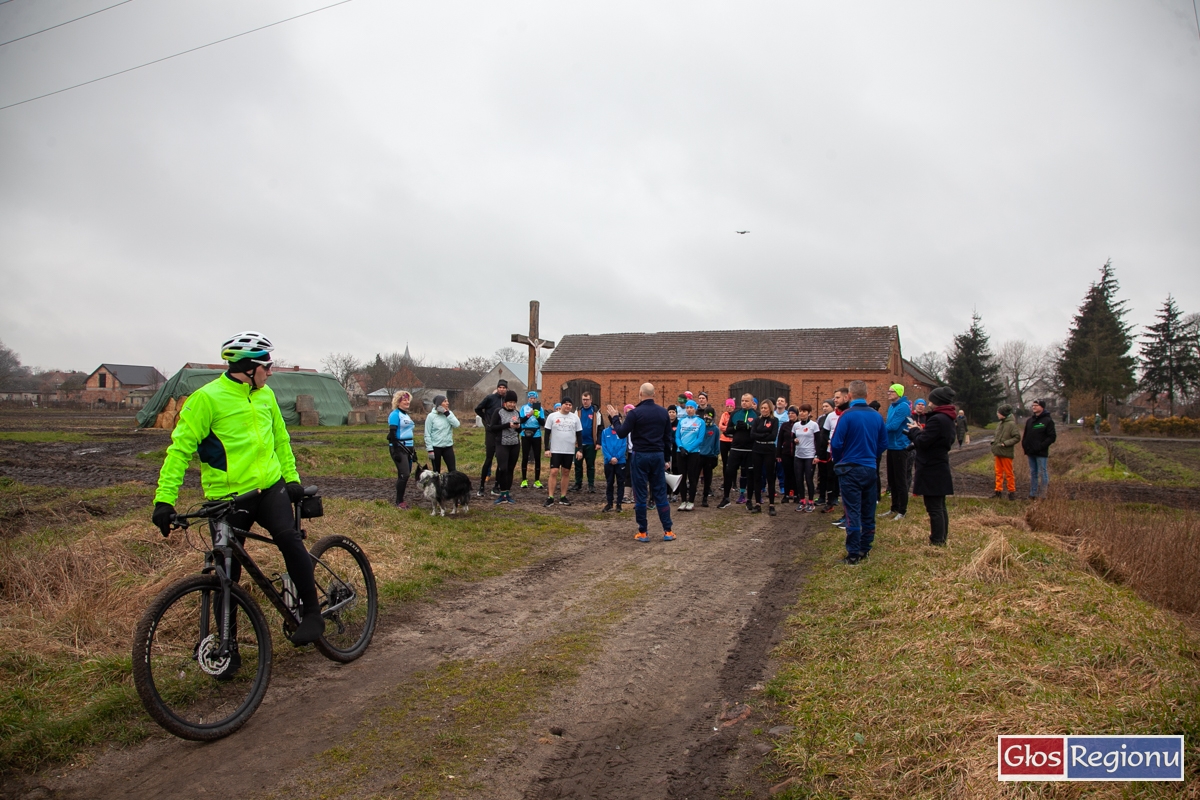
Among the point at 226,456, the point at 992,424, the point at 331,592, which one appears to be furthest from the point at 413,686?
the point at 992,424

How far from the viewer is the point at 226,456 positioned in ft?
13.1

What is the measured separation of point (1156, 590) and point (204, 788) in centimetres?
828

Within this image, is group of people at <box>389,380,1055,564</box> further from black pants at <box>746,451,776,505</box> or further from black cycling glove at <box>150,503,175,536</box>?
black cycling glove at <box>150,503,175,536</box>

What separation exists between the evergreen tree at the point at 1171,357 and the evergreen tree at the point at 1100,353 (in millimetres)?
5041

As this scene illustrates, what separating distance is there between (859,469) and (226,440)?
247 inches

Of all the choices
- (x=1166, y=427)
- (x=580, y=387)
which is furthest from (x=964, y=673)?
(x=1166, y=427)

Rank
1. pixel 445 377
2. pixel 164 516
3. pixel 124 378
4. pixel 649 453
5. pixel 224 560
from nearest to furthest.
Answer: pixel 164 516 < pixel 224 560 < pixel 649 453 < pixel 445 377 < pixel 124 378

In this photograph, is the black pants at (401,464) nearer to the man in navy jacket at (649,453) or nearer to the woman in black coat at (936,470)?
the man in navy jacket at (649,453)

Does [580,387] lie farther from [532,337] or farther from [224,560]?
[224,560]

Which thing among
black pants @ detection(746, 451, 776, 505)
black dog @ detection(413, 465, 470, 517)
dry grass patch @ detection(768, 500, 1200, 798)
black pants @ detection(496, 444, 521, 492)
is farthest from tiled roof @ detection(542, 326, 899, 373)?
dry grass patch @ detection(768, 500, 1200, 798)

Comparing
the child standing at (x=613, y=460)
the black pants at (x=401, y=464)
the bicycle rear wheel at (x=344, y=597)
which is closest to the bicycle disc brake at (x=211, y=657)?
the bicycle rear wheel at (x=344, y=597)

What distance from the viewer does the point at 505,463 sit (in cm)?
1145

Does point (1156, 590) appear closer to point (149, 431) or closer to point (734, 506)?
point (734, 506)

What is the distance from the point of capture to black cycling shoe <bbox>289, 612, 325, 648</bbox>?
422 centimetres
